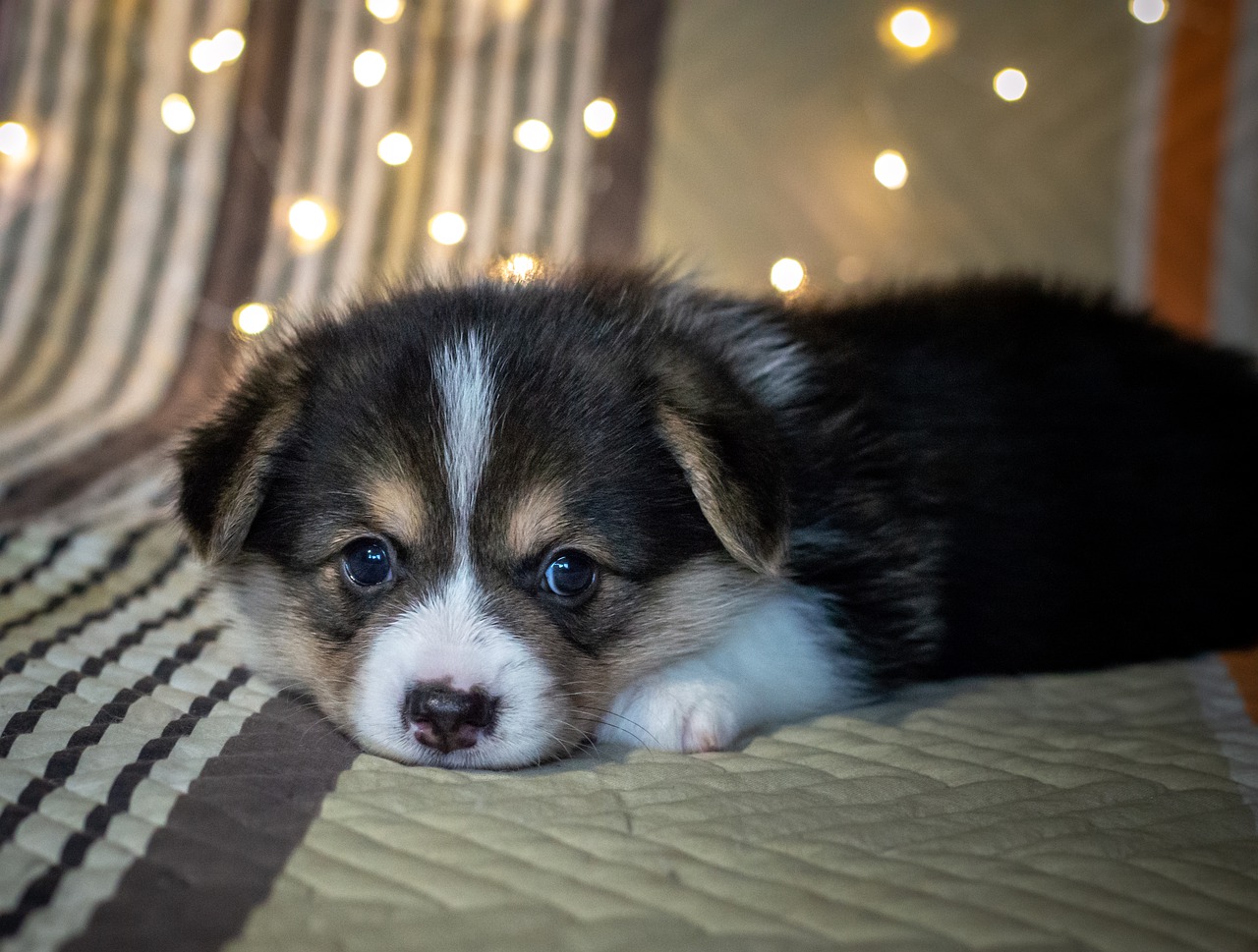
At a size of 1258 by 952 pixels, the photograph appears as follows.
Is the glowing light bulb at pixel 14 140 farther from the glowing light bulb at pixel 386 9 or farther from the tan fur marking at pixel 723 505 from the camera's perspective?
the tan fur marking at pixel 723 505

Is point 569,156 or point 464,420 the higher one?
point 569,156

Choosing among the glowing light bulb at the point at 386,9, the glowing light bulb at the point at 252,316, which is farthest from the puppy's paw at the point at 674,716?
the glowing light bulb at the point at 386,9

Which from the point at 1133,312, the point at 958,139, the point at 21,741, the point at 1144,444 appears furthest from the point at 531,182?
the point at 21,741

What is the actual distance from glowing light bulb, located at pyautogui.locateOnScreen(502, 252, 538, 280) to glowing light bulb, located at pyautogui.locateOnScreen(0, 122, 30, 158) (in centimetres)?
223

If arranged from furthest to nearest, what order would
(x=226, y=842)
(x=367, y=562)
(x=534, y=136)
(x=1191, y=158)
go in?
(x=1191, y=158), (x=534, y=136), (x=367, y=562), (x=226, y=842)

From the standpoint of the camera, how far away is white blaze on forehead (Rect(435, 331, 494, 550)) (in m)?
2.20

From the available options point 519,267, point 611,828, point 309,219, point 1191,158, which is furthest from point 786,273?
point 611,828

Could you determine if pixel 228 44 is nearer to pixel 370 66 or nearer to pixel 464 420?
pixel 370 66

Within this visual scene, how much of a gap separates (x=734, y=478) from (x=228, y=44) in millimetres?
3375

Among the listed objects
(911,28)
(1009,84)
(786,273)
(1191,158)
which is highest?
(911,28)

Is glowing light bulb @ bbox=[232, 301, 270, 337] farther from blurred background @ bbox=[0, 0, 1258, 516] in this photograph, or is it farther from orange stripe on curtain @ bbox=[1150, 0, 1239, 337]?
orange stripe on curtain @ bbox=[1150, 0, 1239, 337]

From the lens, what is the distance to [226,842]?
1.75 m

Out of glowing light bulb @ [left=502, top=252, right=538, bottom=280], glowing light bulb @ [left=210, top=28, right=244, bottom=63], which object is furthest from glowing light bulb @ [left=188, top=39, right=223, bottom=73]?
glowing light bulb @ [left=502, top=252, right=538, bottom=280]

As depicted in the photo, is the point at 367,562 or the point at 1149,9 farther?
the point at 1149,9
